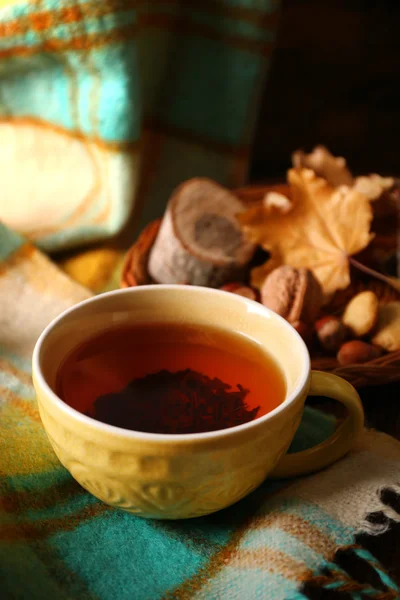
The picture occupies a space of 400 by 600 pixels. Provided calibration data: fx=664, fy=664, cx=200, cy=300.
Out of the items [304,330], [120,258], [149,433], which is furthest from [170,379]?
[120,258]

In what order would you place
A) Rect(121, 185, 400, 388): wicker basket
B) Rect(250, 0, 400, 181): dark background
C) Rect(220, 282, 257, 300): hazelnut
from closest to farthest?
Rect(121, 185, 400, 388): wicker basket
Rect(220, 282, 257, 300): hazelnut
Rect(250, 0, 400, 181): dark background

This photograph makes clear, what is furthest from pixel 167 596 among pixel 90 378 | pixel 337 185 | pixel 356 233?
pixel 337 185

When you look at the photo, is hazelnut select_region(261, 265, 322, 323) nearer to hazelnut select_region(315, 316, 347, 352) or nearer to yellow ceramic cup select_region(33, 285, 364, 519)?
hazelnut select_region(315, 316, 347, 352)

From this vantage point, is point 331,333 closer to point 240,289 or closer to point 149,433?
point 240,289

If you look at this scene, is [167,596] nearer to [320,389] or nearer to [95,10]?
[320,389]

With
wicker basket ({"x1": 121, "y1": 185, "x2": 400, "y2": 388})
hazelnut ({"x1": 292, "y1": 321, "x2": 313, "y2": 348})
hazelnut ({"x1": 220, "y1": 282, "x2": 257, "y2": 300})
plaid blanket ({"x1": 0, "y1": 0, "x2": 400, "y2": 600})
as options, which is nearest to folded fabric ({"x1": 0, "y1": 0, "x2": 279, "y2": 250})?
plaid blanket ({"x1": 0, "y1": 0, "x2": 400, "y2": 600})

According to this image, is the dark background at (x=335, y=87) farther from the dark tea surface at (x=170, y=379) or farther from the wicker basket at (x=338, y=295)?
the dark tea surface at (x=170, y=379)
